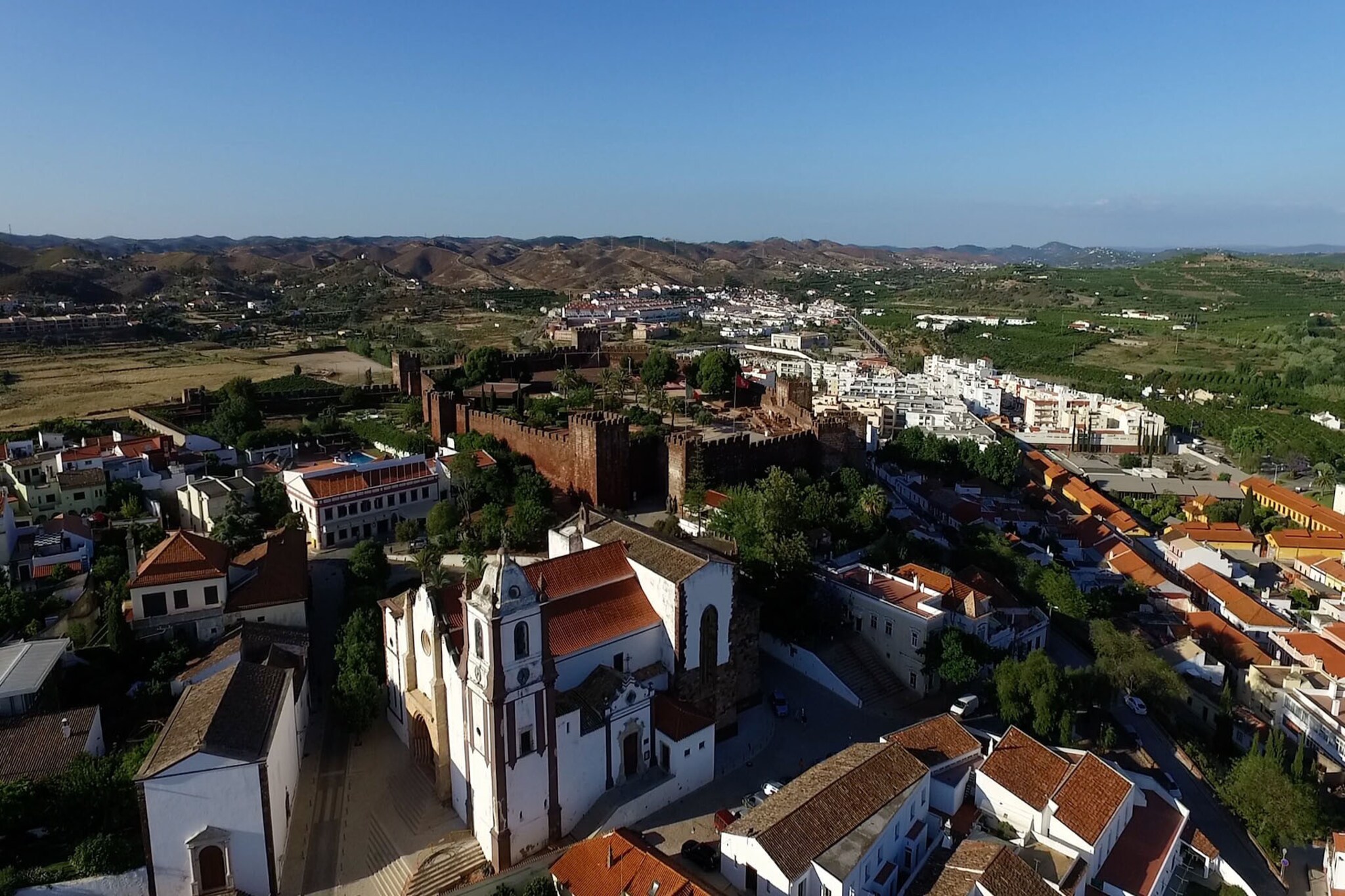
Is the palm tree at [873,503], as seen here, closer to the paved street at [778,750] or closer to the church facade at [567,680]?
the paved street at [778,750]

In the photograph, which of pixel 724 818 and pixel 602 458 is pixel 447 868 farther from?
pixel 602 458

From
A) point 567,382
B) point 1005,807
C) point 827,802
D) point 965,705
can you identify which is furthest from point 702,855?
point 567,382

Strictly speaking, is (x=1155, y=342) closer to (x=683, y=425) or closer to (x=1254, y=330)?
(x=1254, y=330)

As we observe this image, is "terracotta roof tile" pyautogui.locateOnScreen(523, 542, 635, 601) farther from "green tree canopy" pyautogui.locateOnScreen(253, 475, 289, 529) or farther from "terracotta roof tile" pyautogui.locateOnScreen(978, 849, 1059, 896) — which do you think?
"green tree canopy" pyautogui.locateOnScreen(253, 475, 289, 529)

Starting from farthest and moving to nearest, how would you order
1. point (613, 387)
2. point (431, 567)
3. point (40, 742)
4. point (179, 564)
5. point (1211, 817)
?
1. point (613, 387)
2. point (431, 567)
3. point (179, 564)
4. point (1211, 817)
5. point (40, 742)

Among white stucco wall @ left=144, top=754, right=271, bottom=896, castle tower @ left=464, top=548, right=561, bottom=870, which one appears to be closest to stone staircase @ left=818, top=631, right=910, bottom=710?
castle tower @ left=464, top=548, right=561, bottom=870

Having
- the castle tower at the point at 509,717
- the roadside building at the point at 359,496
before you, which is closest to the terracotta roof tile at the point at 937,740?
the castle tower at the point at 509,717

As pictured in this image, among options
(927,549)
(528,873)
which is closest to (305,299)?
(927,549)
